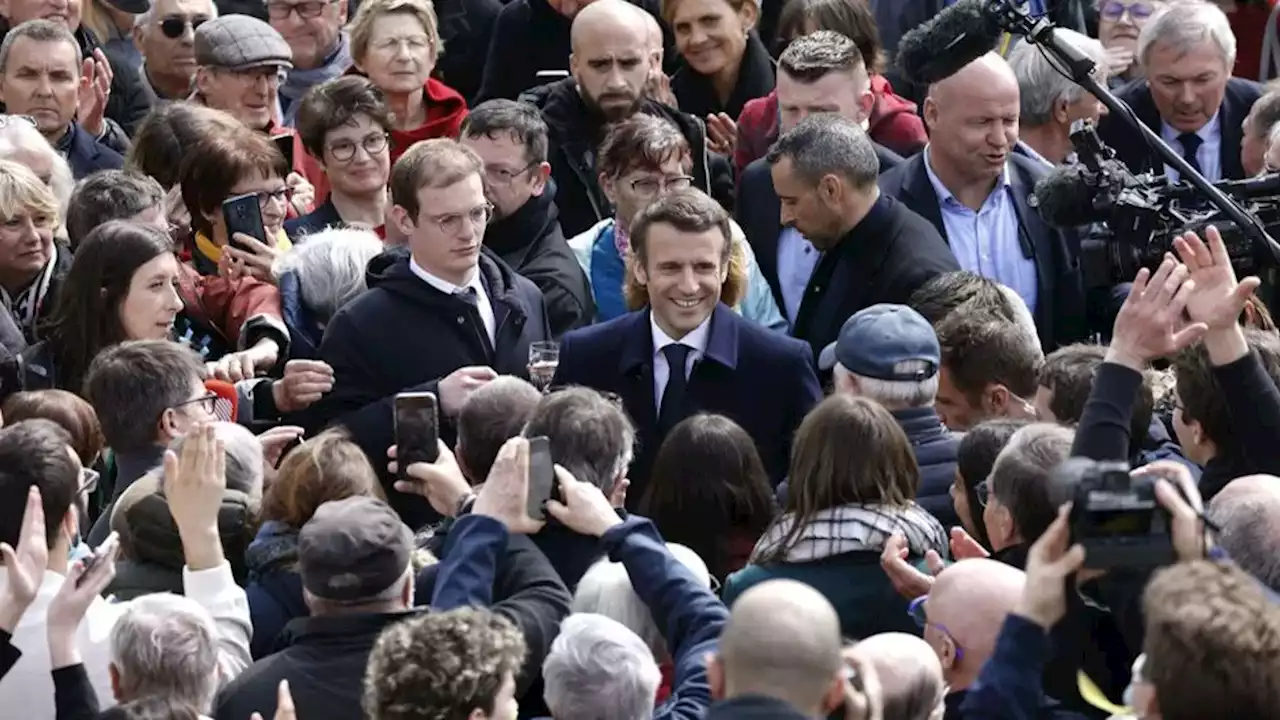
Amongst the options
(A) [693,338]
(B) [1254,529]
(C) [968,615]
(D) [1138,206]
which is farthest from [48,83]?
(B) [1254,529]

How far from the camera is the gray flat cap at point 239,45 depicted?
10406mm

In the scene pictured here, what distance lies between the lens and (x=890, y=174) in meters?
9.59

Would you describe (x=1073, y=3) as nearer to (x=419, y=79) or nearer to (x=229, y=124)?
(x=419, y=79)

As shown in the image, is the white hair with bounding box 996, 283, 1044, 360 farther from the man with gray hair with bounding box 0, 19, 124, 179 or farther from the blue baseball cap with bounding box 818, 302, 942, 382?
the man with gray hair with bounding box 0, 19, 124, 179

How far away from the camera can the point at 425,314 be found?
8367mm

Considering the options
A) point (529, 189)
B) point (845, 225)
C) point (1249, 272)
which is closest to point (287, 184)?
point (529, 189)

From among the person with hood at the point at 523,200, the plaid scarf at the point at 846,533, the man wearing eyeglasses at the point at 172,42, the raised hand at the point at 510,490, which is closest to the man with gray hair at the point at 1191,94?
the person with hood at the point at 523,200

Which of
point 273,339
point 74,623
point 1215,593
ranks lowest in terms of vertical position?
point 273,339

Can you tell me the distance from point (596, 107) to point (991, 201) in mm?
1607

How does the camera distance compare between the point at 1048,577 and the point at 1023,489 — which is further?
the point at 1023,489

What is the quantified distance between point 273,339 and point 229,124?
1.02m

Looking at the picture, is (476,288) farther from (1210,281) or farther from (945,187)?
(1210,281)

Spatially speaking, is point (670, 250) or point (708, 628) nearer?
point (708, 628)

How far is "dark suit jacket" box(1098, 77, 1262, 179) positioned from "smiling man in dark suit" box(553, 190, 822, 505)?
260cm
